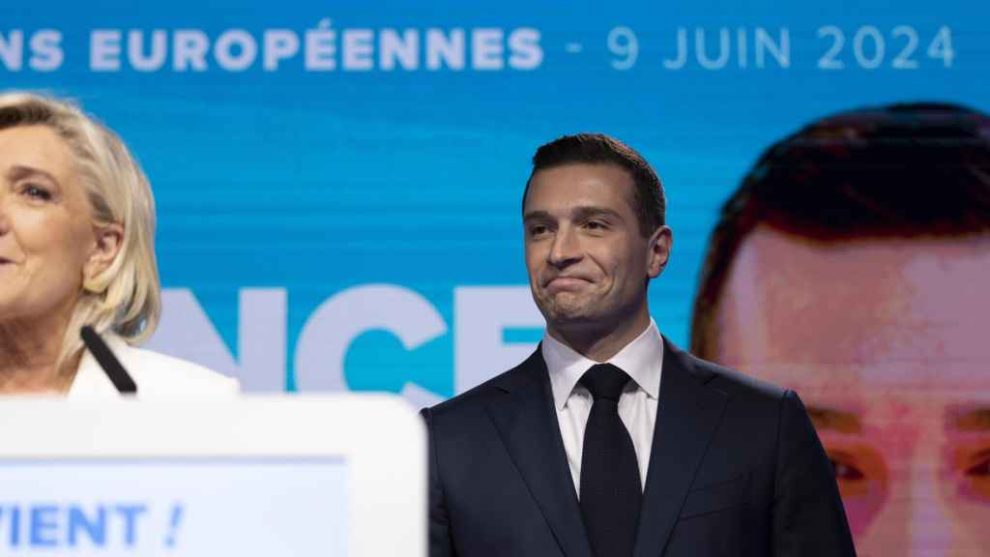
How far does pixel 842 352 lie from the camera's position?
8.59ft

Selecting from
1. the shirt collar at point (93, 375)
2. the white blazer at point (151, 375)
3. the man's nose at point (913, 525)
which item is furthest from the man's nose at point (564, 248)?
the man's nose at point (913, 525)

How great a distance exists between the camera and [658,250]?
2.03 metres

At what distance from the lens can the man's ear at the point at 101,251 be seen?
57.3 inches

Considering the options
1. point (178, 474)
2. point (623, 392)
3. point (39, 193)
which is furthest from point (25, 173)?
point (623, 392)

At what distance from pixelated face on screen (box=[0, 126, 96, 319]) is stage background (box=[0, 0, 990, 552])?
123 centimetres

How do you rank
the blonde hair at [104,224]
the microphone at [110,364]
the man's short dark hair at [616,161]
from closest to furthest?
1. the microphone at [110,364]
2. the blonde hair at [104,224]
3. the man's short dark hair at [616,161]

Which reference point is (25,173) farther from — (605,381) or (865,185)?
(865,185)

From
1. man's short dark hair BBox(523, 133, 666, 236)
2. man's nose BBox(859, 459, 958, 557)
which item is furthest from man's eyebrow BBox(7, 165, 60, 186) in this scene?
man's nose BBox(859, 459, 958, 557)

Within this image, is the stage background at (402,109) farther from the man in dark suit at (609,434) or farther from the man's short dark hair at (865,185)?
the man in dark suit at (609,434)

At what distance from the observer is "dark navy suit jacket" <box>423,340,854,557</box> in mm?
1717

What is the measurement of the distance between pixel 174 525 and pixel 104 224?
0.95 meters

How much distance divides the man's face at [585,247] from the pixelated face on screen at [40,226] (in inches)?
26.5

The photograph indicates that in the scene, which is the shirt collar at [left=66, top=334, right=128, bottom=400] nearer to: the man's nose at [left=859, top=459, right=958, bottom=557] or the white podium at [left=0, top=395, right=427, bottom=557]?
the white podium at [left=0, top=395, right=427, bottom=557]

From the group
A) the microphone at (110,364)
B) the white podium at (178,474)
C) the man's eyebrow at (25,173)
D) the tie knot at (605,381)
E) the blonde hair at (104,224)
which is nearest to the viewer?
the white podium at (178,474)
